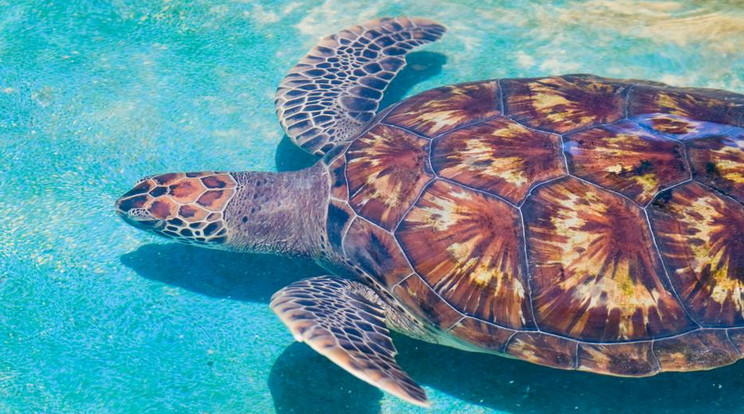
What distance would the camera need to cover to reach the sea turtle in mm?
2066

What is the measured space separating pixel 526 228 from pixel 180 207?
1.54m

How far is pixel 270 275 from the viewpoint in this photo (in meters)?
2.83

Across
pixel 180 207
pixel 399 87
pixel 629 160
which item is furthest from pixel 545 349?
pixel 399 87

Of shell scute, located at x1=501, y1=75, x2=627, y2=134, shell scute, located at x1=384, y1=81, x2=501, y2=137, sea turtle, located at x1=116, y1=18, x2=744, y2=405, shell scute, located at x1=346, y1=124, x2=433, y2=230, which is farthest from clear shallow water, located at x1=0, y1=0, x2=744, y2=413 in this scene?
shell scute, located at x1=501, y1=75, x2=627, y2=134

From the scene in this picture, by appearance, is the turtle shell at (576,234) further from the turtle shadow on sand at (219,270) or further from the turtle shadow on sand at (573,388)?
the turtle shadow on sand at (219,270)

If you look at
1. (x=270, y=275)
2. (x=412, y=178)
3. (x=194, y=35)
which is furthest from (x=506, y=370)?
(x=194, y=35)

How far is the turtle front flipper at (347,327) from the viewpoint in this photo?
1977mm

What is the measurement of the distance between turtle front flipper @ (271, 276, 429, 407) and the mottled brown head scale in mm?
524

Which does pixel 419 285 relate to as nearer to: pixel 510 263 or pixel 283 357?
pixel 510 263

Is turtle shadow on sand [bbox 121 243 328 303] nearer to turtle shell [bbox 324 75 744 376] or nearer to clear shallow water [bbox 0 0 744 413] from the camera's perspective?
clear shallow water [bbox 0 0 744 413]

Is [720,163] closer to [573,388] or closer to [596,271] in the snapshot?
[596,271]

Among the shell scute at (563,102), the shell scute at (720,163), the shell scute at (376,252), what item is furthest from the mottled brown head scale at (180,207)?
the shell scute at (720,163)

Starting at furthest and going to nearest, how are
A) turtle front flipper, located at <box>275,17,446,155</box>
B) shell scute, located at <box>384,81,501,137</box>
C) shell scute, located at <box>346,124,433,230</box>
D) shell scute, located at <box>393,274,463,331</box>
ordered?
1. turtle front flipper, located at <box>275,17,446,155</box>
2. shell scute, located at <box>384,81,501,137</box>
3. shell scute, located at <box>346,124,433,230</box>
4. shell scute, located at <box>393,274,463,331</box>

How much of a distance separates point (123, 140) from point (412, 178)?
6.03 ft
